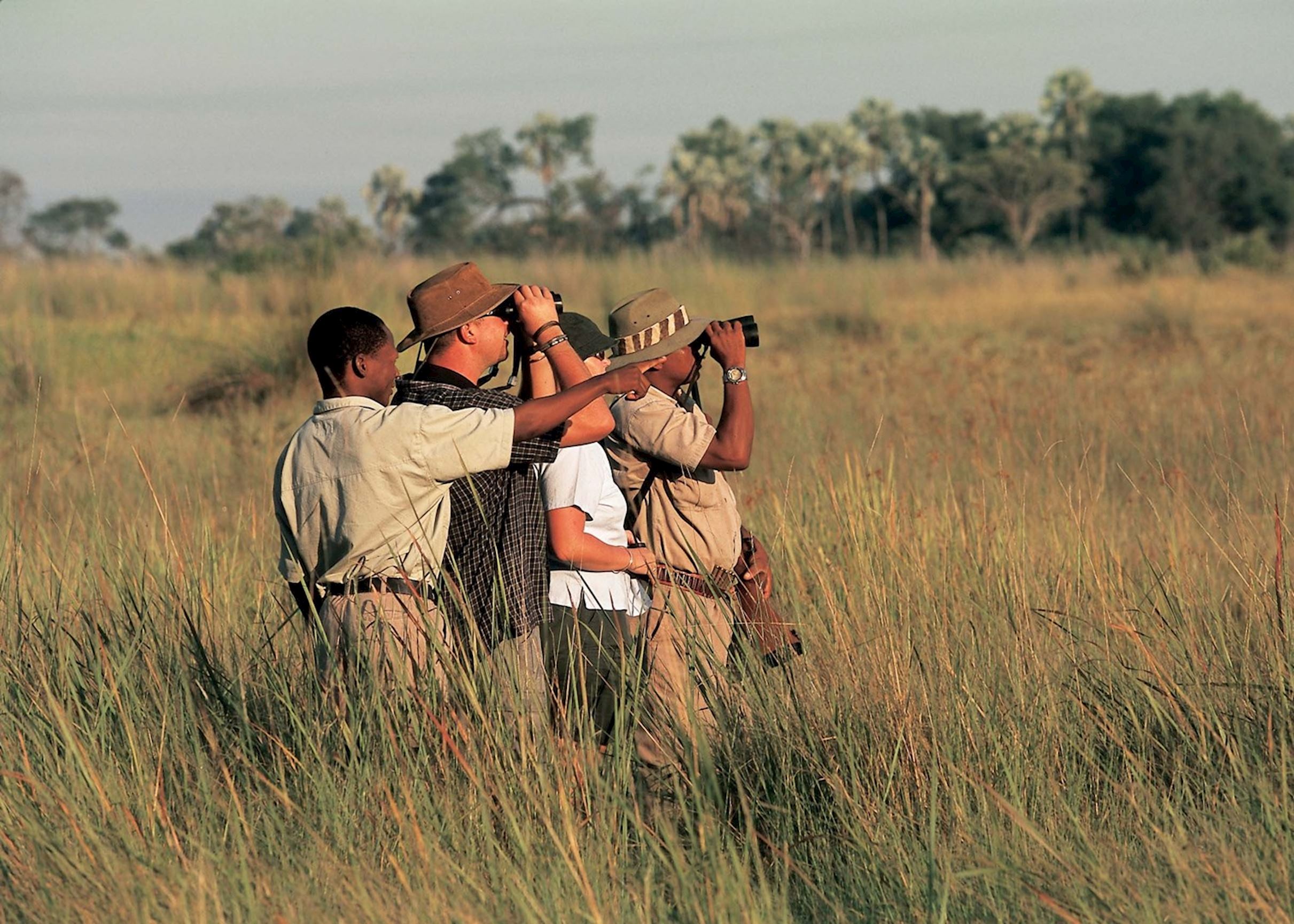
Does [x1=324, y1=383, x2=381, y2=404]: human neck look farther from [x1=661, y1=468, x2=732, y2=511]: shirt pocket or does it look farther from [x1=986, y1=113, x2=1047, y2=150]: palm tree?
[x1=986, y1=113, x2=1047, y2=150]: palm tree

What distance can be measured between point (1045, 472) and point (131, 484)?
180 inches

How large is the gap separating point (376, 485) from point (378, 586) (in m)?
0.24

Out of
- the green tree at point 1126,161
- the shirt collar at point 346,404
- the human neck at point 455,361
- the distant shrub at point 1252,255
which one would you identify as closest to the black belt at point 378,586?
the shirt collar at point 346,404

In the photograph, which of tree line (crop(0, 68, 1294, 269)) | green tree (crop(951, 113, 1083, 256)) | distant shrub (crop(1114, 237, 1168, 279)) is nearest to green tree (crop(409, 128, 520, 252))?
tree line (crop(0, 68, 1294, 269))

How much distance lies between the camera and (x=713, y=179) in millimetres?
59438

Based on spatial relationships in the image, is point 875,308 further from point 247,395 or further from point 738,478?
point 738,478

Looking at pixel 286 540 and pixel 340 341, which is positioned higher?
pixel 340 341

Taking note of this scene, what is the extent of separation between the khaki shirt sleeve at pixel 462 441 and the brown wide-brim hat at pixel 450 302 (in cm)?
26

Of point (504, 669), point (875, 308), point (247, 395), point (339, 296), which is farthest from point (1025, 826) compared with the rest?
point (875, 308)

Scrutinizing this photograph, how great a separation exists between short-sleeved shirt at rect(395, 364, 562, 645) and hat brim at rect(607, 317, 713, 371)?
445 millimetres

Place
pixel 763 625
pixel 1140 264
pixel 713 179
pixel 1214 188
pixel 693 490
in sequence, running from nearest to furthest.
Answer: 1. pixel 763 625
2. pixel 693 490
3. pixel 1140 264
4. pixel 1214 188
5. pixel 713 179

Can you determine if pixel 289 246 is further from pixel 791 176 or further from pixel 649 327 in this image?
pixel 791 176

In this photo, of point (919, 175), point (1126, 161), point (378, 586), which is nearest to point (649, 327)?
point (378, 586)

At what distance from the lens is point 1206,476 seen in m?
6.94
